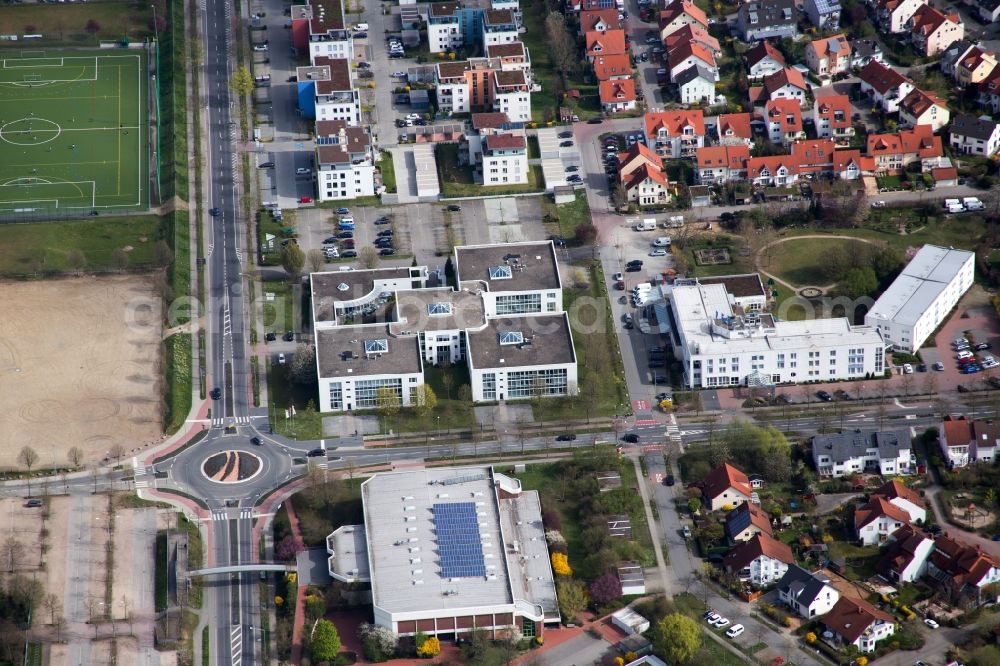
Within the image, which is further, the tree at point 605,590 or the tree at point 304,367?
the tree at point 304,367

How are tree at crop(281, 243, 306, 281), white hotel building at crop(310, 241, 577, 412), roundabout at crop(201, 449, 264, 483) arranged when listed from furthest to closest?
tree at crop(281, 243, 306, 281)
white hotel building at crop(310, 241, 577, 412)
roundabout at crop(201, 449, 264, 483)

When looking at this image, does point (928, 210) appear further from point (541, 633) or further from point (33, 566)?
point (33, 566)

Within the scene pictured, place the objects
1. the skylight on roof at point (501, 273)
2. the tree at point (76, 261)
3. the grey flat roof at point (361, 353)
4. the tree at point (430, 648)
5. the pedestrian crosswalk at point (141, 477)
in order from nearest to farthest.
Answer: the tree at point (430, 648) < the pedestrian crosswalk at point (141, 477) < the grey flat roof at point (361, 353) < the skylight on roof at point (501, 273) < the tree at point (76, 261)

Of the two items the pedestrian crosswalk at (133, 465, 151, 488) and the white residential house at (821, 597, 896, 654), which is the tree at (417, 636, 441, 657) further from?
the pedestrian crosswalk at (133, 465, 151, 488)

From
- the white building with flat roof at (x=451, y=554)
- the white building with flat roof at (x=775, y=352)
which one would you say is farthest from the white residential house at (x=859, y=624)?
the white building with flat roof at (x=775, y=352)

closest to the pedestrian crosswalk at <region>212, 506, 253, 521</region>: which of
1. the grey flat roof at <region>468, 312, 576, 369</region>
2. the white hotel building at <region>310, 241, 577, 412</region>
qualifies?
the white hotel building at <region>310, 241, 577, 412</region>

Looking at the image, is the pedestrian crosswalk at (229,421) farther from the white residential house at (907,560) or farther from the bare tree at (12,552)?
the white residential house at (907,560)

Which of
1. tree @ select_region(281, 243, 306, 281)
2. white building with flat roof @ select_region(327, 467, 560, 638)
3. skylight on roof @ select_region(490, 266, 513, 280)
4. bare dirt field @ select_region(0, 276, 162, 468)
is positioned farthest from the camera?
tree @ select_region(281, 243, 306, 281)
